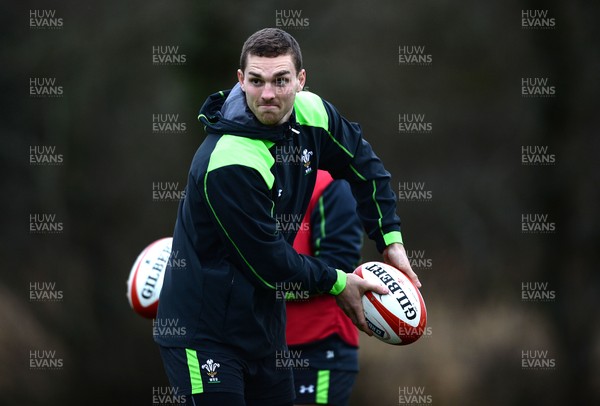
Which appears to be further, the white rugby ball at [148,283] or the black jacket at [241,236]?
the white rugby ball at [148,283]

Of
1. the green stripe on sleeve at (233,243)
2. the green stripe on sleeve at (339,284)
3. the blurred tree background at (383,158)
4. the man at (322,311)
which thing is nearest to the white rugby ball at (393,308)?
the green stripe on sleeve at (339,284)

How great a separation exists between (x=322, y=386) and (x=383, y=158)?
4.68 m

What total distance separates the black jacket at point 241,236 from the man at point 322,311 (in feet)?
2.86

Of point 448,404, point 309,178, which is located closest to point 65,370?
point 448,404

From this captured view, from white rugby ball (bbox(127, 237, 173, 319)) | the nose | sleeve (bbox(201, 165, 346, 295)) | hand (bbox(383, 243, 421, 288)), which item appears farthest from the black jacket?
white rugby ball (bbox(127, 237, 173, 319))

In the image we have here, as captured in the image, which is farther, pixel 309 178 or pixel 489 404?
pixel 489 404

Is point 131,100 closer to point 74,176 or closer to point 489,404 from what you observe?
point 74,176

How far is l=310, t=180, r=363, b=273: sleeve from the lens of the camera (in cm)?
509

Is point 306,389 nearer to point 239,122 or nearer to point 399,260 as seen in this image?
point 399,260

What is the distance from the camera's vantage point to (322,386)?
5152 millimetres

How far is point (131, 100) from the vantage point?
9.39 meters

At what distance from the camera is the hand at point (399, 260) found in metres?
4.38

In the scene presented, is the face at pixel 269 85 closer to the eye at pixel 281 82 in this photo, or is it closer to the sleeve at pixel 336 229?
the eye at pixel 281 82

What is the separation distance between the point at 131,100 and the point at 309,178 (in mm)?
5481
